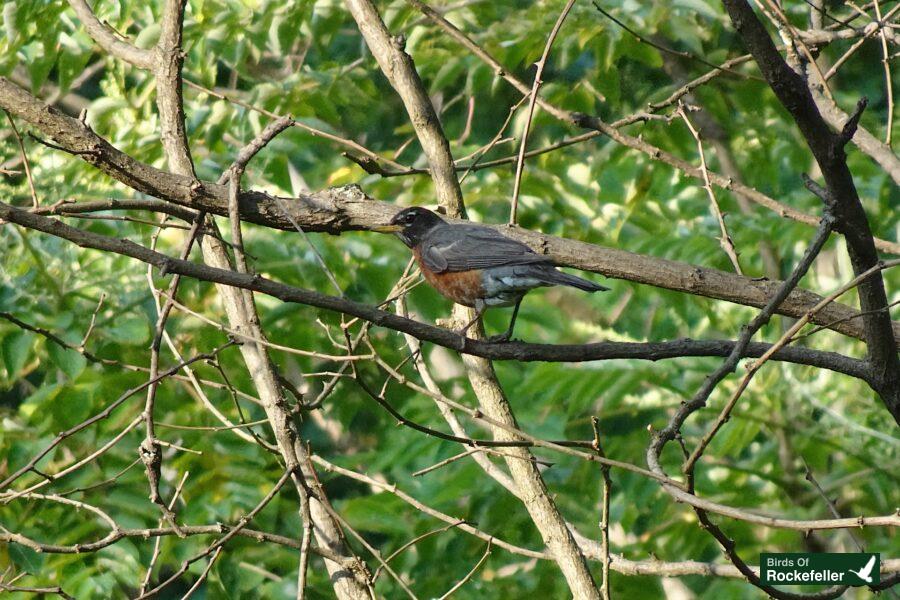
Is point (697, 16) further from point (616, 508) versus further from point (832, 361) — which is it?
point (832, 361)

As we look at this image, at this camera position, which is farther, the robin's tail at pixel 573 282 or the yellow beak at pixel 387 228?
the yellow beak at pixel 387 228

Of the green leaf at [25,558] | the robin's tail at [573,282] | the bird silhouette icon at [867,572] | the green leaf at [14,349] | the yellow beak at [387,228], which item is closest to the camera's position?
the bird silhouette icon at [867,572]

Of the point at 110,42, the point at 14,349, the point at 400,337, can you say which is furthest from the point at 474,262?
the point at 14,349

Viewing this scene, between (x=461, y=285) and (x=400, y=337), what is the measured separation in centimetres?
168

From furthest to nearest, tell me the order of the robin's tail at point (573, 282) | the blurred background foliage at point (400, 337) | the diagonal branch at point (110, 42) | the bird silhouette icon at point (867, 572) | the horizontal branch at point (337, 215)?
the blurred background foliage at point (400, 337) < the diagonal branch at point (110, 42) < the robin's tail at point (573, 282) < the horizontal branch at point (337, 215) < the bird silhouette icon at point (867, 572)

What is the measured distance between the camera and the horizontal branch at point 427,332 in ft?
7.75

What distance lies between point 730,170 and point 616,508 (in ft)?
8.76

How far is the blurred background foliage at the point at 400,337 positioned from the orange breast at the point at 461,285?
3.30ft

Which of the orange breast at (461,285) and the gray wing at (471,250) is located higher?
the gray wing at (471,250)

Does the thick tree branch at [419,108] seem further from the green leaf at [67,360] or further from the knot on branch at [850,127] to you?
the green leaf at [67,360]

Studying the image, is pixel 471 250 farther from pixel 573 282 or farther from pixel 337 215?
pixel 337 215

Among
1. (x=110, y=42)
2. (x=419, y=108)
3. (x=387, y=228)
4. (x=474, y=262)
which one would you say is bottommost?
(x=474, y=262)

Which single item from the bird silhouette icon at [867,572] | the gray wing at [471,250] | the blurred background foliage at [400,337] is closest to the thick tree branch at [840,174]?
the bird silhouette icon at [867,572]

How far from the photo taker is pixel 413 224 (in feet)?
12.3
